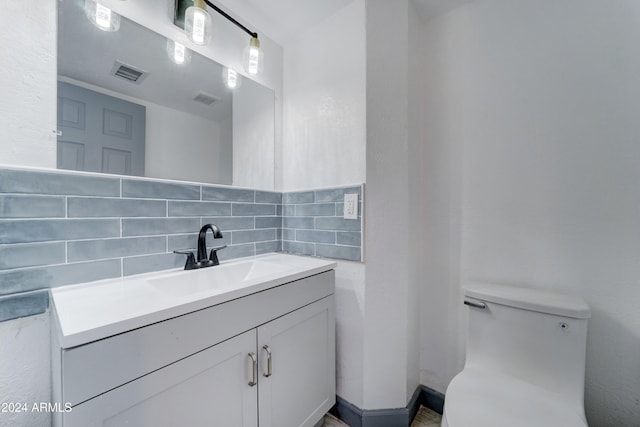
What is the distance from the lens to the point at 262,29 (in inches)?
58.5

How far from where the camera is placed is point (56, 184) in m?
0.82

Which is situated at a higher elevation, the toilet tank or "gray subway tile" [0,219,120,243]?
"gray subway tile" [0,219,120,243]

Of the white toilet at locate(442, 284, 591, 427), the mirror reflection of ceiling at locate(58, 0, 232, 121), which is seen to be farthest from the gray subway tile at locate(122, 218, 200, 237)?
the white toilet at locate(442, 284, 591, 427)

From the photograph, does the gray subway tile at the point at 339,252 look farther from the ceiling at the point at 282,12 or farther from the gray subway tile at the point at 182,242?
the ceiling at the point at 282,12

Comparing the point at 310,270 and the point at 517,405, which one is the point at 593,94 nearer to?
the point at 517,405

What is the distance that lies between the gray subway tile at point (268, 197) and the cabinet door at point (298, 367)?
0.70 meters

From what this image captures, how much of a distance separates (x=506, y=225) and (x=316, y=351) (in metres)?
1.09

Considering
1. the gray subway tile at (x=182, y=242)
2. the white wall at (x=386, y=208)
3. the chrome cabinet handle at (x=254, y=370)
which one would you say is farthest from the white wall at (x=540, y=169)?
the gray subway tile at (x=182, y=242)

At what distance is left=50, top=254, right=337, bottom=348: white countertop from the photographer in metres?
0.55

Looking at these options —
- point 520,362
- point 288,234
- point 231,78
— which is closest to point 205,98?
point 231,78

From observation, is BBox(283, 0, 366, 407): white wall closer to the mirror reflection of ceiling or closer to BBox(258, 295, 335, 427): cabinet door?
BBox(258, 295, 335, 427): cabinet door

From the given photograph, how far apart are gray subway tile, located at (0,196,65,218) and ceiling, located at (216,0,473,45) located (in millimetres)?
1212

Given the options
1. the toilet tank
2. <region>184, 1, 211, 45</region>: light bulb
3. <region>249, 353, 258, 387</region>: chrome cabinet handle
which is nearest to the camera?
<region>249, 353, 258, 387</region>: chrome cabinet handle

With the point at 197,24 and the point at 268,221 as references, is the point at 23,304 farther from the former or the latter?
the point at 197,24
